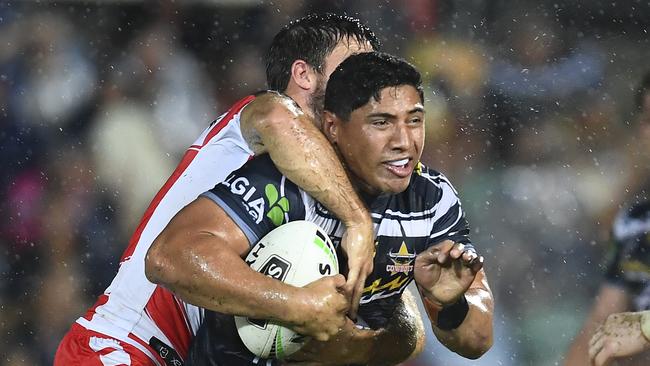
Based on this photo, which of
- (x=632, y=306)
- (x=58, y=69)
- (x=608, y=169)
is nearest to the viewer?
(x=632, y=306)

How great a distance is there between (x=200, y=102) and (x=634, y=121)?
2737 mm

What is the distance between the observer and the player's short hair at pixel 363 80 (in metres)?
3.37

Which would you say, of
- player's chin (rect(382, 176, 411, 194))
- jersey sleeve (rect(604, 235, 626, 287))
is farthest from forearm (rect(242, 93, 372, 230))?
jersey sleeve (rect(604, 235, 626, 287))

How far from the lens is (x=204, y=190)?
3.62 m

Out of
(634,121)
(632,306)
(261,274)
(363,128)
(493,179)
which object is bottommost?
(261,274)

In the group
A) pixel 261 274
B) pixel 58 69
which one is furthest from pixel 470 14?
pixel 261 274

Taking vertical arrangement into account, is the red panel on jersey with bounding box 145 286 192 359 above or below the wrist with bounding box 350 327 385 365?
below

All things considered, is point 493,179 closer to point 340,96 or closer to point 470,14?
point 470,14

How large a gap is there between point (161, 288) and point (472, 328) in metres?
1.11

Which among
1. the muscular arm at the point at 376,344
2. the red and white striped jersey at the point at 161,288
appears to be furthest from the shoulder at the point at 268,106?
the muscular arm at the point at 376,344

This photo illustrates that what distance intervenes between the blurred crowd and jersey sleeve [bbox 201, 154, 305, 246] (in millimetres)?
2950

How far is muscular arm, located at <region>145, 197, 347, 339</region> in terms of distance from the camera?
9.98 feet

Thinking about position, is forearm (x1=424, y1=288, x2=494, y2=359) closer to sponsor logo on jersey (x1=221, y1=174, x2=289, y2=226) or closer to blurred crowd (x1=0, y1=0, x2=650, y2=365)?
sponsor logo on jersey (x1=221, y1=174, x2=289, y2=226)

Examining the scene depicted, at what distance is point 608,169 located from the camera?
6285 millimetres
